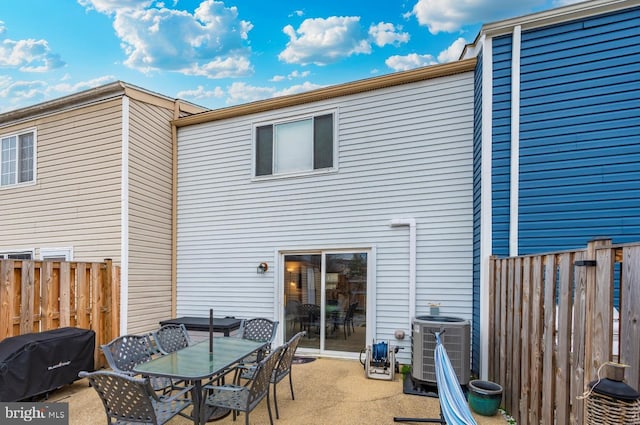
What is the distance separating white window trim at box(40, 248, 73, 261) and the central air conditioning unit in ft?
22.2

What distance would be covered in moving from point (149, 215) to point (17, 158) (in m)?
3.74

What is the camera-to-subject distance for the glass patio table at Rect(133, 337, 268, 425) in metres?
2.84

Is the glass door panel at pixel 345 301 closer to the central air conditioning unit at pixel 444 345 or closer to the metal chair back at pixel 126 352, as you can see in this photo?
the central air conditioning unit at pixel 444 345

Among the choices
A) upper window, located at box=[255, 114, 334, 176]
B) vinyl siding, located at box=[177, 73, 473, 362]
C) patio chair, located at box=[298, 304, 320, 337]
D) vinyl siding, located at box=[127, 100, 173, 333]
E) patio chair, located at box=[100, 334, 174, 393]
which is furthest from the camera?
vinyl siding, located at box=[127, 100, 173, 333]

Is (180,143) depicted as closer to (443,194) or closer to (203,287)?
(203,287)

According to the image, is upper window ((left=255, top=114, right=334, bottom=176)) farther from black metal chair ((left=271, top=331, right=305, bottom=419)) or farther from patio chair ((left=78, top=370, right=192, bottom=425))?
patio chair ((left=78, top=370, right=192, bottom=425))

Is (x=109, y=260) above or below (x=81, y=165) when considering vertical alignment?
below

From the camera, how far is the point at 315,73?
1293cm

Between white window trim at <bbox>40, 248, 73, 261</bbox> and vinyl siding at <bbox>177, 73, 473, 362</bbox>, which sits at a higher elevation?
vinyl siding at <bbox>177, 73, 473, 362</bbox>

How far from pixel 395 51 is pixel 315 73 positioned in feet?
11.3

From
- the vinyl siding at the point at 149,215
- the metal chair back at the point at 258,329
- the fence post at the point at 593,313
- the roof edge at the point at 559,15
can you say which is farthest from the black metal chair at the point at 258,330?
the roof edge at the point at 559,15

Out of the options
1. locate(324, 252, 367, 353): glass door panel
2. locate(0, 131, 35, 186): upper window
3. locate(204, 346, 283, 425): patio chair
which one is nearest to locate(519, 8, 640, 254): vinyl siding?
locate(324, 252, 367, 353): glass door panel

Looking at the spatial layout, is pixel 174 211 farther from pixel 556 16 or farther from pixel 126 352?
pixel 556 16

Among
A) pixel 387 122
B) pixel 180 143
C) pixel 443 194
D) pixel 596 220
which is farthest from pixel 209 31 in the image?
pixel 596 220
